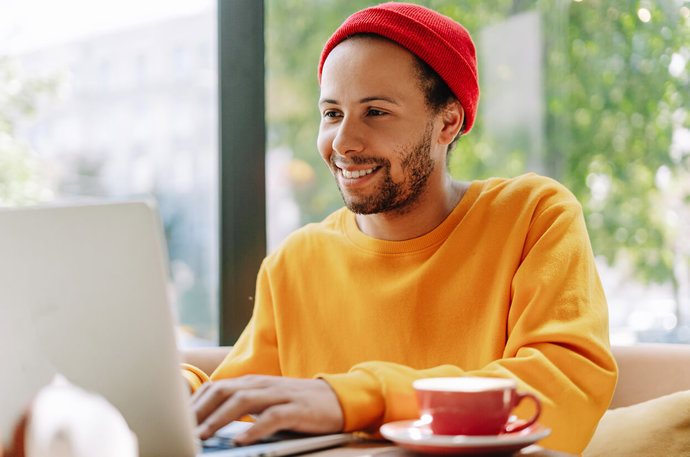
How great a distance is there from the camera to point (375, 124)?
143cm

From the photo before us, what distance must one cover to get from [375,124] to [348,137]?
0.06 meters

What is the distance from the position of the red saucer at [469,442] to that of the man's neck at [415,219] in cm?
79

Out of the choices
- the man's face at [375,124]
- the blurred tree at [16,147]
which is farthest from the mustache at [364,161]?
the blurred tree at [16,147]

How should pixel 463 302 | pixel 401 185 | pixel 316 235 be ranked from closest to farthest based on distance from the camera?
pixel 463 302 → pixel 401 185 → pixel 316 235

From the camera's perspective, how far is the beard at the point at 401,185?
1.45 metres

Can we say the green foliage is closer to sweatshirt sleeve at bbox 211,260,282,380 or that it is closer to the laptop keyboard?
sweatshirt sleeve at bbox 211,260,282,380

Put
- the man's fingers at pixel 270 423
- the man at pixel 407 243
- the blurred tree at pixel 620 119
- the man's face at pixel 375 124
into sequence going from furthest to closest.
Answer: the blurred tree at pixel 620 119, the man's face at pixel 375 124, the man at pixel 407 243, the man's fingers at pixel 270 423

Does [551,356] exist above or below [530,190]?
below

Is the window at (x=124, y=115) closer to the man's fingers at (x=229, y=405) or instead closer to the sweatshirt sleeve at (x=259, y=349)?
the sweatshirt sleeve at (x=259, y=349)

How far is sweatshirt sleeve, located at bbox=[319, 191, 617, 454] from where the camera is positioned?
824 millimetres

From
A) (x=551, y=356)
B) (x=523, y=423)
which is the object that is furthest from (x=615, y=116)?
(x=523, y=423)

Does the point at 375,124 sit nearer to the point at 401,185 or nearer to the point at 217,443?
the point at 401,185

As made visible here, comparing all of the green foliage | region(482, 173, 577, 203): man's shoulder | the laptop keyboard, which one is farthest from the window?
the green foliage

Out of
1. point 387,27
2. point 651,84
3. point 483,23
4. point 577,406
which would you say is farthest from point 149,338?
point 651,84
